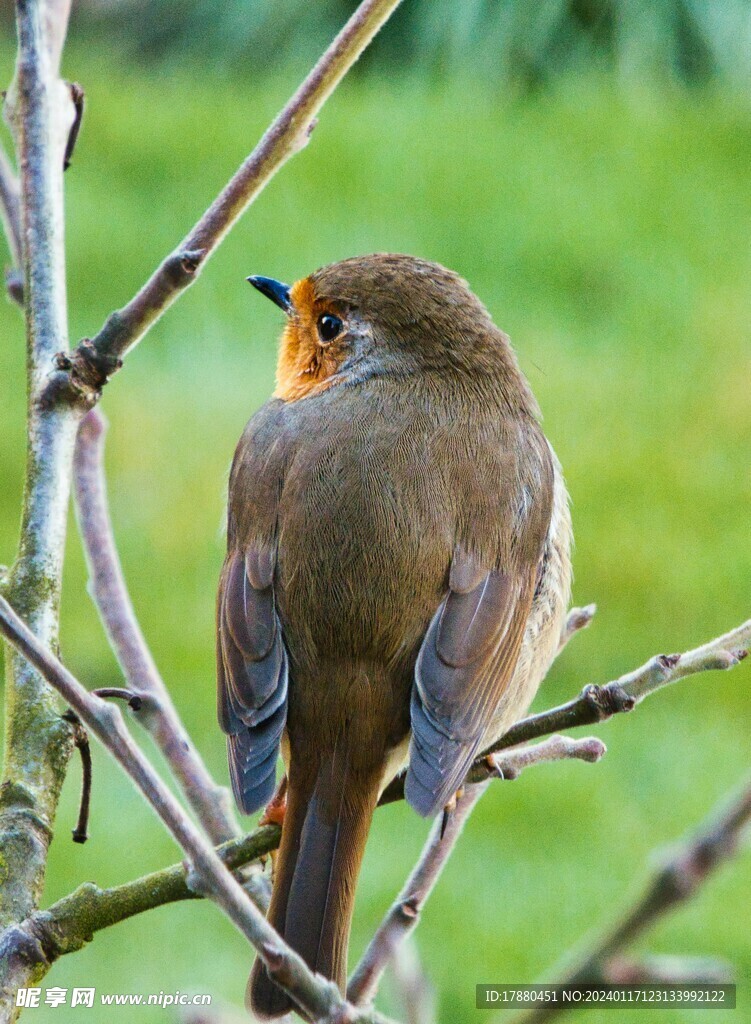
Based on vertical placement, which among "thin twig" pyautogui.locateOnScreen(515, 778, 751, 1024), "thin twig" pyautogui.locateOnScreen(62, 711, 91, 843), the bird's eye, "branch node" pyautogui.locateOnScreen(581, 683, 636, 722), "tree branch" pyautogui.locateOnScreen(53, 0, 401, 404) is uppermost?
the bird's eye

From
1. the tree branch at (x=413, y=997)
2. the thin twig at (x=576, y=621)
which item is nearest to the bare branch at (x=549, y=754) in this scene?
the thin twig at (x=576, y=621)

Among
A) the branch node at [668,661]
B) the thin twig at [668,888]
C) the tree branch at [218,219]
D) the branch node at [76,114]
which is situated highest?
the branch node at [76,114]

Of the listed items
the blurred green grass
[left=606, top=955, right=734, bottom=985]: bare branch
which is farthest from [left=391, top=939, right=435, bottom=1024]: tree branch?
the blurred green grass

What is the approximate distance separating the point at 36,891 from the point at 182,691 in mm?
3435

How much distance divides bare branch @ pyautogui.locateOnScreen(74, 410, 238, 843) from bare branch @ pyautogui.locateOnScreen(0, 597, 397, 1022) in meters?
0.61

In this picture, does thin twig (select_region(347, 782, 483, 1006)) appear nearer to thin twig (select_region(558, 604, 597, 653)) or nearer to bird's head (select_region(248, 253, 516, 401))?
thin twig (select_region(558, 604, 597, 653))

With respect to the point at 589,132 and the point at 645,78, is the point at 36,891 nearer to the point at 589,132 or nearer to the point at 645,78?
the point at 589,132

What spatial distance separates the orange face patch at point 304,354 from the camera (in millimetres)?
2604

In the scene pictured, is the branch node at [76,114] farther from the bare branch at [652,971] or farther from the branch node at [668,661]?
the bare branch at [652,971]

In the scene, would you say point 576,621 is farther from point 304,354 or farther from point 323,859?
point 304,354

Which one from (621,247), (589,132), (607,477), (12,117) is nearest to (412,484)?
(12,117)

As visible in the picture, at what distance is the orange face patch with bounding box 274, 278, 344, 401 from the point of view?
2.60 metres

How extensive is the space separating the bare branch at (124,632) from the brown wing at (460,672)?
0.30 m

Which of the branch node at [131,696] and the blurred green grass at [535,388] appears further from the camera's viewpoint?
the blurred green grass at [535,388]
